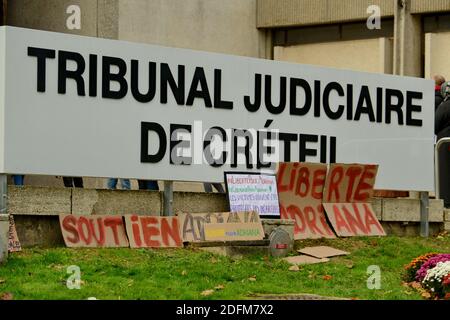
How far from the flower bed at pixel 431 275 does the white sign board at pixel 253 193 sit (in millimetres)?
2332

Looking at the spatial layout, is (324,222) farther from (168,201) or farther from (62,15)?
(62,15)

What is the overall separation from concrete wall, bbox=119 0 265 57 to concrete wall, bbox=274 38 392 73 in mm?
661

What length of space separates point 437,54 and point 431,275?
1182 centimetres

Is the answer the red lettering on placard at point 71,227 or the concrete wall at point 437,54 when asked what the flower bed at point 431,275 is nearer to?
the red lettering on placard at point 71,227

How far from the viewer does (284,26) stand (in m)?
27.5

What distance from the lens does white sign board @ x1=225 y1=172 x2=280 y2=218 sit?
56.7 feet

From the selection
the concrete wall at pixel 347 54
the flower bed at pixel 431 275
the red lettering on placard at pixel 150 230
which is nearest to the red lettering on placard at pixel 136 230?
the red lettering on placard at pixel 150 230

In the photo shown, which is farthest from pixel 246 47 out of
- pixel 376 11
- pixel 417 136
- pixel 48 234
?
pixel 48 234

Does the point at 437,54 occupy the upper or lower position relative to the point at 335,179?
upper

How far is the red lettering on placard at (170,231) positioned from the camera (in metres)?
16.6

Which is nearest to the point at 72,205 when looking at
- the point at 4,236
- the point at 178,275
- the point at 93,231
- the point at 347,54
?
the point at 93,231

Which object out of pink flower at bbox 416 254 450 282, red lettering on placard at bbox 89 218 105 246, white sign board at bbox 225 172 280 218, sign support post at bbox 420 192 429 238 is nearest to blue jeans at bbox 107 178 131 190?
white sign board at bbox 225 172 280 218

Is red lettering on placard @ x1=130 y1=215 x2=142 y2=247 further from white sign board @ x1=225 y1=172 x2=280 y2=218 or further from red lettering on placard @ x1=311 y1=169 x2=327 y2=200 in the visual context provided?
red lettering on placard @ x1=311 y1=169 x2=327 y2=200

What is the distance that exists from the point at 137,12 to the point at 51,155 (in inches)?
343
